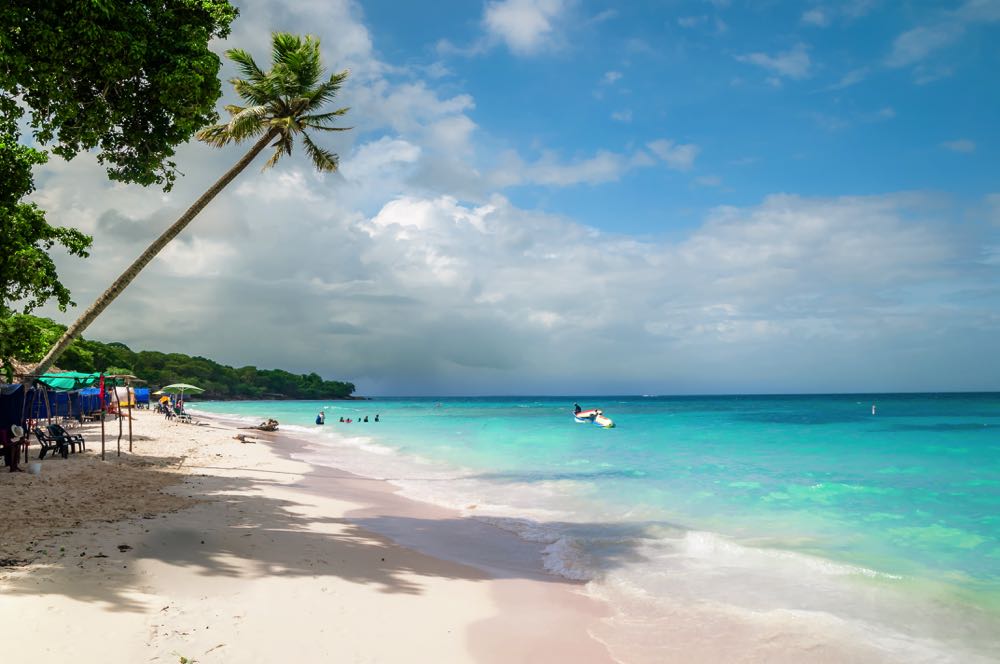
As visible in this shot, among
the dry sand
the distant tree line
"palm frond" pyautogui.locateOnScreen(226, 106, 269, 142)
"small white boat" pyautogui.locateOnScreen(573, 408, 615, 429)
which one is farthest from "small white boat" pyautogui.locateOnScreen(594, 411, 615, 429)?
the distant tree line

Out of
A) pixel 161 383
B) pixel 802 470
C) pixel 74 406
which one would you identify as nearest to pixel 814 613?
pixel 802 470

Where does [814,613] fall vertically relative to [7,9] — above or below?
below

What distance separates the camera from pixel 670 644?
6.00 m

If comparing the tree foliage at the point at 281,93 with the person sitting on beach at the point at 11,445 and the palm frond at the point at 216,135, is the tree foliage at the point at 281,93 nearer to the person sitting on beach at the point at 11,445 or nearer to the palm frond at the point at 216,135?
the palm frond at the point at 216,135

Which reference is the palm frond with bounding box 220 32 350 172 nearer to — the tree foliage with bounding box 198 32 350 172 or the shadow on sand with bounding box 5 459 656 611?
the tree foliage with bounding box 198 32 350 172

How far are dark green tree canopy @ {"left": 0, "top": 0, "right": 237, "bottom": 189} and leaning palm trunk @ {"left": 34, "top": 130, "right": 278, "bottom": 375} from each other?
1.07 m

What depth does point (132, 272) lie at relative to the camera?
33.3 feet

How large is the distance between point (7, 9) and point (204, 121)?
2.84 meters

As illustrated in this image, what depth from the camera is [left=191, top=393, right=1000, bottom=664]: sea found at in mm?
6434

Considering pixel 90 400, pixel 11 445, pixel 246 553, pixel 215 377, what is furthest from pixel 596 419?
pixel 215 377

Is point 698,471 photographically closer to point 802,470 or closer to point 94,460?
point 802,470

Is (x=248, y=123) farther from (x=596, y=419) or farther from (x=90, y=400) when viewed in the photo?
(x=596, y=419)

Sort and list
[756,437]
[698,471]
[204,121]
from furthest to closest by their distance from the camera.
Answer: [756,437] → [698,471] → [204,121]

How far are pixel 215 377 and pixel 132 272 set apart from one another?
140 meters
